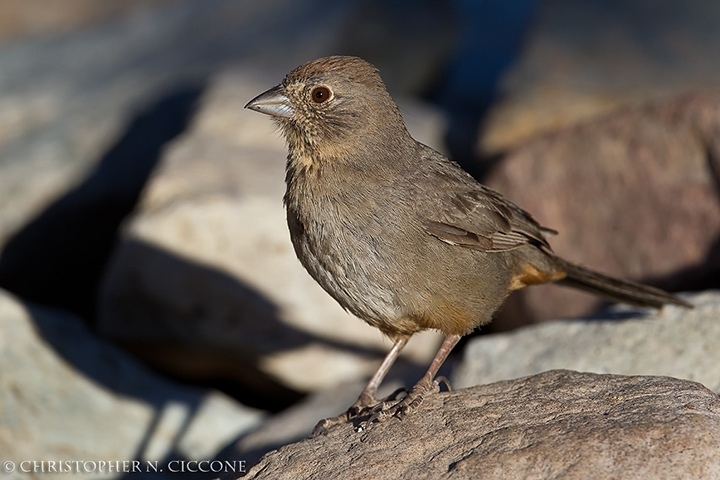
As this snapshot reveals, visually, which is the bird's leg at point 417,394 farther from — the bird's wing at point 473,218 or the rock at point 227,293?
the rock at point 227,293

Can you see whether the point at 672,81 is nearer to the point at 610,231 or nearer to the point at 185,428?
the point at 610,231

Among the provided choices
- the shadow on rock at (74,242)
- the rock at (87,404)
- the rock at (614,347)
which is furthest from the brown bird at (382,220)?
the shadow on rock at (74,242)

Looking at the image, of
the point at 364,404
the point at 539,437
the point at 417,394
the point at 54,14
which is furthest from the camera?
the point at 54,14

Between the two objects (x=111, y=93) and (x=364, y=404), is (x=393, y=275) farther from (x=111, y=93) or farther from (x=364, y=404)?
(x=111, y=93)

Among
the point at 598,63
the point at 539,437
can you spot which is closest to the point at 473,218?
the point at 539,437

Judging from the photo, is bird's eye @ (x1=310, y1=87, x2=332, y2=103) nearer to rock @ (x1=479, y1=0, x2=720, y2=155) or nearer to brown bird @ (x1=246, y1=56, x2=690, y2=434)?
brown bird @ (x1=246, y1=56, x2=690, y2=434)

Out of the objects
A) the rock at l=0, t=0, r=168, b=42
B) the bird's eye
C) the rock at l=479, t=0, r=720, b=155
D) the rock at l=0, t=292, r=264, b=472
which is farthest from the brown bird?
the rock at l=0, t=0, r=168, b=42

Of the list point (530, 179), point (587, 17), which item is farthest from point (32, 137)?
point (587, 17)
